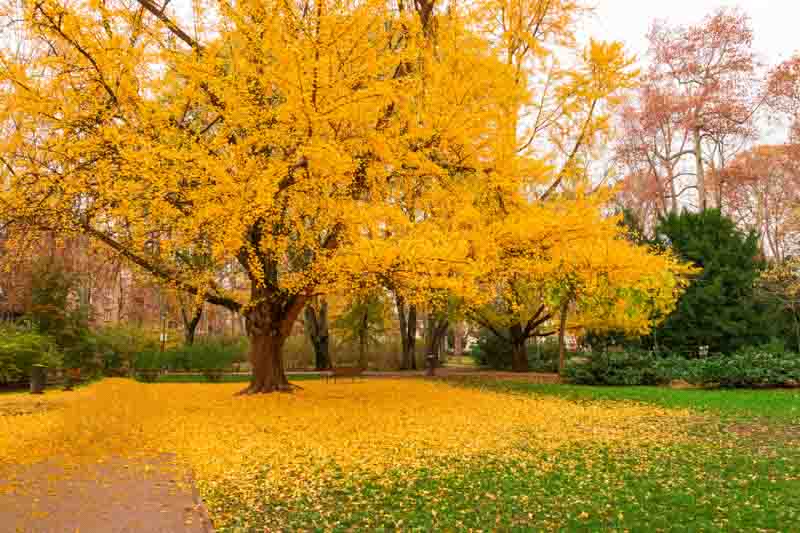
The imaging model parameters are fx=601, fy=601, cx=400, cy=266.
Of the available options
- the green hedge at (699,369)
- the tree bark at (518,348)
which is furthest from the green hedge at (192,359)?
the green hedge at (699,369)

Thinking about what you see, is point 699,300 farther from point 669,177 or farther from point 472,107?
point 472,107

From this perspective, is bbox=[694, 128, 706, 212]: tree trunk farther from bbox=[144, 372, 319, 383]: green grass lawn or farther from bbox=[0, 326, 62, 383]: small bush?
bbox=[0, 326, 62, 383]: small bush

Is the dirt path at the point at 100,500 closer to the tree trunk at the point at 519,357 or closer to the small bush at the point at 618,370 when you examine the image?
the small bush at the point at 618,370

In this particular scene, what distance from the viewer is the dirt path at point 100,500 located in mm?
4895

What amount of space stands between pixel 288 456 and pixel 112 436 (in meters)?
3.50

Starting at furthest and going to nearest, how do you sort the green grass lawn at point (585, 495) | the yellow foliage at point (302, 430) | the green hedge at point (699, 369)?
1. the green hedge at point (699, 369)
2. the yellow foliage at point (302, 430)
3. the green grass lawn at point (585, 495)

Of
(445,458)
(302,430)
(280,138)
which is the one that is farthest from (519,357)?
(445,458)

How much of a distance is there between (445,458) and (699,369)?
12395 millimetres

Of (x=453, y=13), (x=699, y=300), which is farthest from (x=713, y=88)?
(x=453, y=13)

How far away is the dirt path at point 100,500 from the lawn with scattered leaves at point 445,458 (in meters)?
0.32

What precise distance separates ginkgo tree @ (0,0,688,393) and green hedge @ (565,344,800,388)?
7.63 meters

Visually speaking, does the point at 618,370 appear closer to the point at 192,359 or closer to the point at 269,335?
the point at 269,335

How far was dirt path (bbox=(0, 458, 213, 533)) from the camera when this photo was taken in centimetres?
489

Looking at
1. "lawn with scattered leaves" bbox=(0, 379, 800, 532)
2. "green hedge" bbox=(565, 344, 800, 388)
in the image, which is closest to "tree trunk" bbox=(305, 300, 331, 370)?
"green hedge" bbox=(565, 344, 800, 388)
